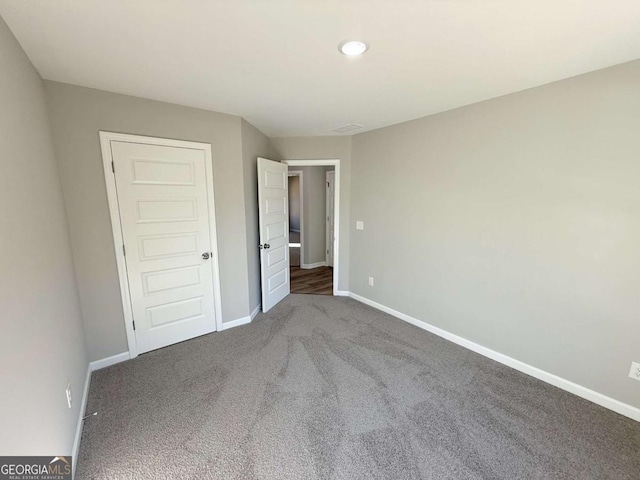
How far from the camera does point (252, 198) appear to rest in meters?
3.40

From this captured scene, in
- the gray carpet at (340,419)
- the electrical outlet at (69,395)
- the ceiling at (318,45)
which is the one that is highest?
the ceiling at (318,45)

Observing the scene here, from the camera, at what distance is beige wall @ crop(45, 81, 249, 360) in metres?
2.17

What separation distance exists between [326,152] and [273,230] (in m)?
1.35

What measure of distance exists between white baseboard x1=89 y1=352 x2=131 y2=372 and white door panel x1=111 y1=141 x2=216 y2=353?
0.42 ft

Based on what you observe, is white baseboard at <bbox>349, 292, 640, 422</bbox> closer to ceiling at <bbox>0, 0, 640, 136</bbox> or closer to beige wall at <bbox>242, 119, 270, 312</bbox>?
beige wall at <bbox>242, 119, 270, 312</bbox>

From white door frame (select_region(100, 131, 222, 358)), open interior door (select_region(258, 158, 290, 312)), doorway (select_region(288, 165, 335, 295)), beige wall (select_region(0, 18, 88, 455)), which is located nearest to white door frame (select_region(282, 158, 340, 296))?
open interior door (select_region(258, 158, 290, 312))

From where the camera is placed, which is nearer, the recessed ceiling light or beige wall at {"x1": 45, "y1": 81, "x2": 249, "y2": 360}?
the recessed ceiling light

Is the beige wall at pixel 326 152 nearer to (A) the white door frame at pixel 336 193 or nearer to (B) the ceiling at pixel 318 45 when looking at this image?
(A) the white door frame at pixel 336 193

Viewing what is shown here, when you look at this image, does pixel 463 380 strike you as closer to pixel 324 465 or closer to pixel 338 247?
pixel 324 465

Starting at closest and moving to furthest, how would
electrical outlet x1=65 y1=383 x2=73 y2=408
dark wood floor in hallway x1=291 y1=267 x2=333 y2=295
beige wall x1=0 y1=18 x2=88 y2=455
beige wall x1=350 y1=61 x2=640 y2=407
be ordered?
beige wall x1=0 y1=18 x2=88 y2=455
electrical outlet x1=65 y1=383 x2=73 y2=408
beige wall x1=350 y1=61 x2=640 y2=407
dark wood floor in hallway x1=291 y1=267 x2=333 y2=295

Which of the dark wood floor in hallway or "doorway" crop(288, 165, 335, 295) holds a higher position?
"doorway" crop(288, 165, 335, 295)

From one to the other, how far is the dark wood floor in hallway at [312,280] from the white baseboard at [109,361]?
2385mm

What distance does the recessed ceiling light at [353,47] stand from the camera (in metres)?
1.55

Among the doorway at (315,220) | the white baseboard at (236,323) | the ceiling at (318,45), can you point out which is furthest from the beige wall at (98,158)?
the doorway at (315,220)
